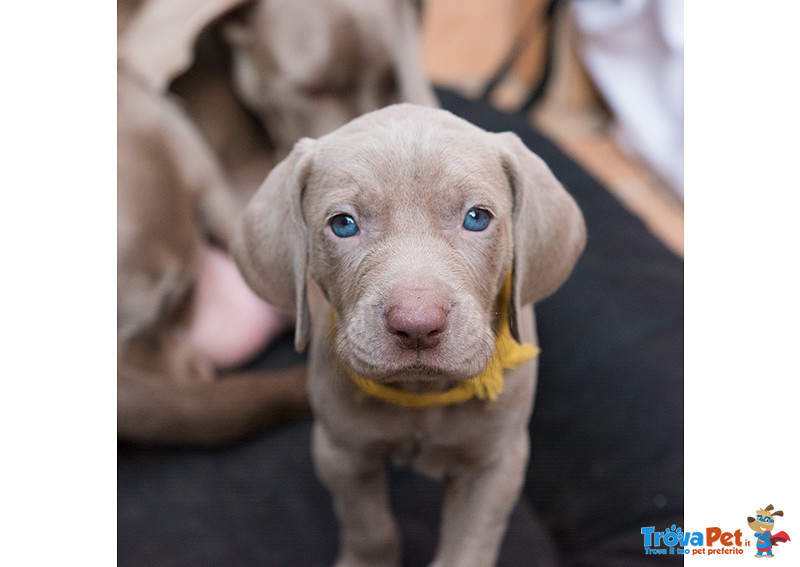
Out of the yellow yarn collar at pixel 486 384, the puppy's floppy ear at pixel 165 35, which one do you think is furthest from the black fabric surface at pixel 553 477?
the puppy's floppy ear at pixel 165 35

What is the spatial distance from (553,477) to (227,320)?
1012 millimetres

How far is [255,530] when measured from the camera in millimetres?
1915

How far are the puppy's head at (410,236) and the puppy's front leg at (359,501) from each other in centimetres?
28

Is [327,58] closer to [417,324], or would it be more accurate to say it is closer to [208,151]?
[208,151]

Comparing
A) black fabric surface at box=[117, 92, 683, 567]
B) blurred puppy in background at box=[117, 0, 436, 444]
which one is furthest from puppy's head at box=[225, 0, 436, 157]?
black fabric surface at box=[117, 92, 683, 567]

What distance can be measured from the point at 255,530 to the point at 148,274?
707 mm

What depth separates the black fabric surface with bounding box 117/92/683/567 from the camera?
1854mm

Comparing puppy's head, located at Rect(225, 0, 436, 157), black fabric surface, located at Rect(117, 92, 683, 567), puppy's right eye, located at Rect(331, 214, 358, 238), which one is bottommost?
black fabric surface, located at Rect(117, 92, 683, 567)

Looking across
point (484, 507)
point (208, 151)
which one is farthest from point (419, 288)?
point (208, 151)

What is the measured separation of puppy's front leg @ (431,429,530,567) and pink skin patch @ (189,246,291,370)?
103cm

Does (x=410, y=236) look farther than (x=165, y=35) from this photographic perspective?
No
